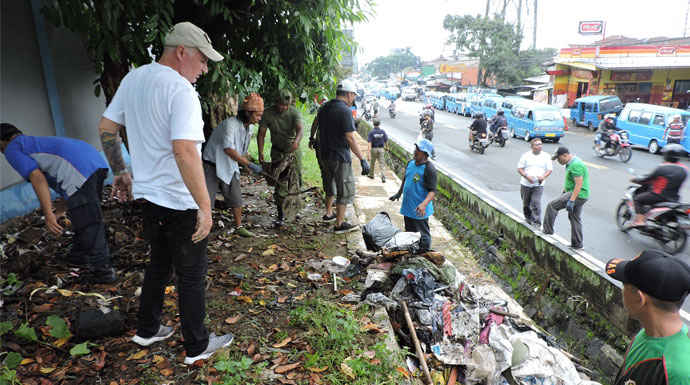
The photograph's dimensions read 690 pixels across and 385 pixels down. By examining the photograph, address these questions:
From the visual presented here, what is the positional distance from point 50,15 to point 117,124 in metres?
1.82

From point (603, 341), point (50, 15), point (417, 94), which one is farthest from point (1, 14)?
point (417, 94)

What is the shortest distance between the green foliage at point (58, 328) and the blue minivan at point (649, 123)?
19.9 meters

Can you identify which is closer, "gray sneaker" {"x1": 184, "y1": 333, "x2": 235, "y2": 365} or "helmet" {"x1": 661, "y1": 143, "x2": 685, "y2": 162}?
"gray sneaker" {"x1": 184, "y1": 333, "x2": 235, "y2": 365}

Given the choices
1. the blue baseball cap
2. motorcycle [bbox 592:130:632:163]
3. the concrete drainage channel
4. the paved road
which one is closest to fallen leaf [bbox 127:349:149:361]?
the blue baseball cap

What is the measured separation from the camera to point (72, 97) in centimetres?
671

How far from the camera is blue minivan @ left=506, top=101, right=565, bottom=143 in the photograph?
→ 19.6m

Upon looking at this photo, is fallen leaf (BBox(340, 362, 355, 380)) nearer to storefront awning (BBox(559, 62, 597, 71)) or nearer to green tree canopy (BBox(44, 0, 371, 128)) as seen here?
green tree canopy (BBox(44, 0, 371, 128))

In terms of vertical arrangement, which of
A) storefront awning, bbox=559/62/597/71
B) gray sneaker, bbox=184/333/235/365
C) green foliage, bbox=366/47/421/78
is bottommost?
gray sneaker, bbox=184/333/235/365

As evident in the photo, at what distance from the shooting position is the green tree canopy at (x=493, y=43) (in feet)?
133

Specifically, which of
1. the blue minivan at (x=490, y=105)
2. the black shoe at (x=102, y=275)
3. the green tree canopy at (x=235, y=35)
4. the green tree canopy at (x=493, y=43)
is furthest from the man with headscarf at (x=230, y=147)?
the green tree canopy at (x=493, y=43)

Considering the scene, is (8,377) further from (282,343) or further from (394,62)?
(394,62)

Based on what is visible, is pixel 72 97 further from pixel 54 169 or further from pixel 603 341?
pixel 603 341

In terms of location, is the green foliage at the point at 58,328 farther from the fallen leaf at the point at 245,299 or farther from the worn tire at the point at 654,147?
the worn tire at the point at 654,147

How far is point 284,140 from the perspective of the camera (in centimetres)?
554
